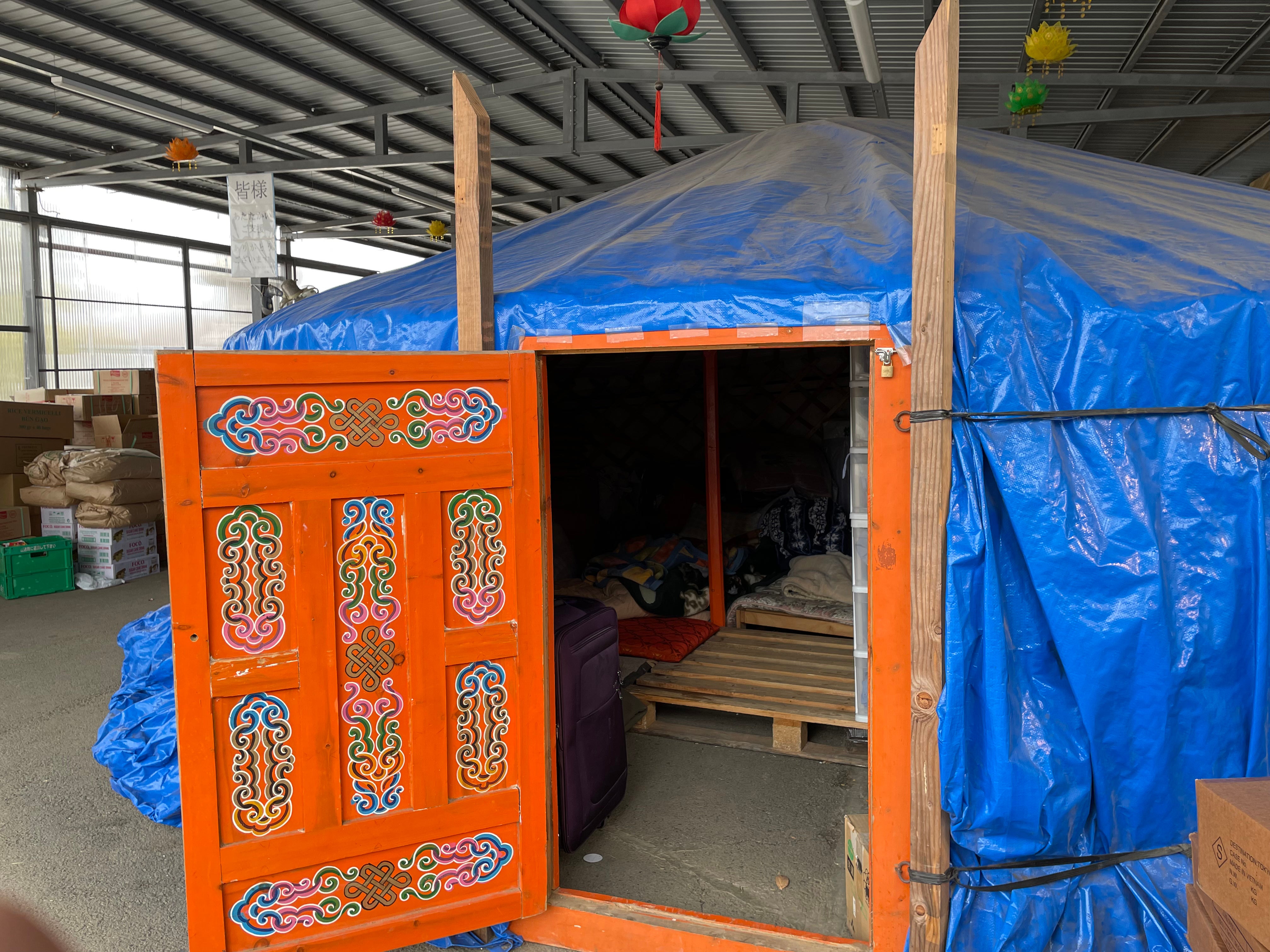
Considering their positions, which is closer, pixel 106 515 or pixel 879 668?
pixel 879 668

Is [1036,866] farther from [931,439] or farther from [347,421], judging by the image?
[347,421]

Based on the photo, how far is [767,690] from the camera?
3.04 meters

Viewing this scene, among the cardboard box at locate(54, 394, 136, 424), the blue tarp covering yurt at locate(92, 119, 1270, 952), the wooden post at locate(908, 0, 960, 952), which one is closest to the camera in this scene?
the wooden post at locate(908, 0, 960, 952)

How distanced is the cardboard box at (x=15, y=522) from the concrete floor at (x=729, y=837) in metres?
4.88

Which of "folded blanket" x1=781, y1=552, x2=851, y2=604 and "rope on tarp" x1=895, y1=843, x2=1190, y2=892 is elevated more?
"folded blanket" x1=781, y1=552, x2=851, y2=604

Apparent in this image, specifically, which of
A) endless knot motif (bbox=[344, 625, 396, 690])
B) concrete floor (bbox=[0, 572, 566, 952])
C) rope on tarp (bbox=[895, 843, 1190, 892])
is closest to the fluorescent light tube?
concrete floor (bbox=[0, 572, 566, 952])

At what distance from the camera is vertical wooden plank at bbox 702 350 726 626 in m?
3.70

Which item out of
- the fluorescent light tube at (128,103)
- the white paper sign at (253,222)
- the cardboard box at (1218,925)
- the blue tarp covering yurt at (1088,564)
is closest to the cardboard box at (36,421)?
the white paper sign at (253,222)

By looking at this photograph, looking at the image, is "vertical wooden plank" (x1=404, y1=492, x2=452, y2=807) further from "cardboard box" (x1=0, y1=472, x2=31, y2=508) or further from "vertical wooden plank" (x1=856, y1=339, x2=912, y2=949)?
"cardboard box" (x1=0, y1=472, x2=31, y2=508)

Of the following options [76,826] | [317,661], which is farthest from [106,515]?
[317,661]

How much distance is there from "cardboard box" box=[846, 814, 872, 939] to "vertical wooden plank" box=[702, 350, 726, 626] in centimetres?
186

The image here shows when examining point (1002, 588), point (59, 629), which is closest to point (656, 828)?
point (1002, 588)

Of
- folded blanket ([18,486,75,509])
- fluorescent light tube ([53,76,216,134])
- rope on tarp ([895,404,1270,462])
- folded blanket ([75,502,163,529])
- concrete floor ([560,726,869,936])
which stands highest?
fluorescent light tube ([53,76,216,134])

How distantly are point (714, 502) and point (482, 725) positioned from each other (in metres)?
2.08
